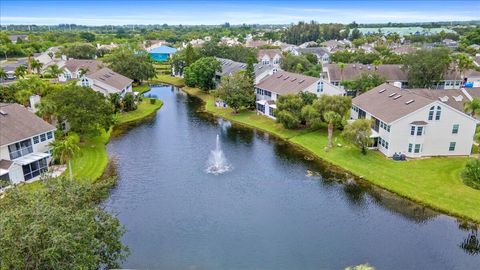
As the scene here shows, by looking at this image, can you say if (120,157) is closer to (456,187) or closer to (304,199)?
(304,199)

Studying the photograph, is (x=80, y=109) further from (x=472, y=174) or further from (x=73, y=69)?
(x=73, y=69)

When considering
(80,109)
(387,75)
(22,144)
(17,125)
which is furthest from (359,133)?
(387,75)

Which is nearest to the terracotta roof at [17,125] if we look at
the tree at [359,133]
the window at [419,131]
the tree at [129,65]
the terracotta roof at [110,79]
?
the terracotta roof at [110,79]

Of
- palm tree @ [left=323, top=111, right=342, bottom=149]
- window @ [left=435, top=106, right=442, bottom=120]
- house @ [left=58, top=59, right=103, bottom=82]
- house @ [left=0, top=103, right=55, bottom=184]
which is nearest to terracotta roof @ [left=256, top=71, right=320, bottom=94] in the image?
palm tree @ [left=323, top=111, right=342, bottom=149]

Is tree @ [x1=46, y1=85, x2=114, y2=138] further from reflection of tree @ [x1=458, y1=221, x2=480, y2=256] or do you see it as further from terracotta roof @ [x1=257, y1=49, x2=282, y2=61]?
terracotta roof @ [x1=257, y1=49, x2=282, y2=61]

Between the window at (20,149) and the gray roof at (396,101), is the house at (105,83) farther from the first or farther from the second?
the gray roof at (396,101)

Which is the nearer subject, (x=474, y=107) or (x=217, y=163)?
(x=217, y=163)

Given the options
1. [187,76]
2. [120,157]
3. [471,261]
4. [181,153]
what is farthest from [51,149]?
[187,76]
